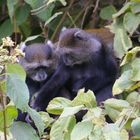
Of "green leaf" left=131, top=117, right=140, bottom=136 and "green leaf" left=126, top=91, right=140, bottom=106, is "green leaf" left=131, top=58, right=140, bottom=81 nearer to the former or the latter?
"green leaf" left=126, top=91, right=140, bottom=106

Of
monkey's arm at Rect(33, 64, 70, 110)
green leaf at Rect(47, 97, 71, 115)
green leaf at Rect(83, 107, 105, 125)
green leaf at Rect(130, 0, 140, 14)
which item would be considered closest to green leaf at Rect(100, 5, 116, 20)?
A: monkey's arm at Rect(33, 64, 70, 110)

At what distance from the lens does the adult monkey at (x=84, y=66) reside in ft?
11.5

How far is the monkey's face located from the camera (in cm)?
355

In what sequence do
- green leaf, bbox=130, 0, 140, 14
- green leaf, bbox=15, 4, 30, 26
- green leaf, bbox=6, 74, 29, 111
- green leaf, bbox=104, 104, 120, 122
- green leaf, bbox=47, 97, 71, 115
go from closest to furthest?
green leaf, bbox=6, 74, 29, 111
green leaf, bbox=104, 104, 120, 122
green leaf, bbox=47, 97, 71, 115
green leaf, bbox=130, 0, 140, 14
green leaf, bbox=15, 4, 30, 26

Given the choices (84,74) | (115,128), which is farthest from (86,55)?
(115,128)

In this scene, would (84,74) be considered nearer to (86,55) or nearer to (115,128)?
(86,55)

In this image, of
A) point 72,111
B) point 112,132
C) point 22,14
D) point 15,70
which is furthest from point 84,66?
point 15,70

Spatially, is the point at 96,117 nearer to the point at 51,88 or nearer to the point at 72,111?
the point at 72,111

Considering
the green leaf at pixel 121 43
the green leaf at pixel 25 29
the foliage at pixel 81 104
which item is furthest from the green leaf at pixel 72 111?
the green leaf at pixel 25 29

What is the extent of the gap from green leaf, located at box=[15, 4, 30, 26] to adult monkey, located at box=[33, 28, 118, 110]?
60 centimetres

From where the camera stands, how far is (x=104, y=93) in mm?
3514

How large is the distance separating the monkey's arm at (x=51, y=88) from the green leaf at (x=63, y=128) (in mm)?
878

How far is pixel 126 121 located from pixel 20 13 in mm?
1854

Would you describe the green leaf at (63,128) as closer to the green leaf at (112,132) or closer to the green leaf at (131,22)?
the green leaf at (112,132)
